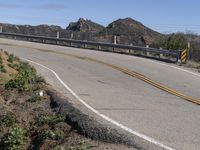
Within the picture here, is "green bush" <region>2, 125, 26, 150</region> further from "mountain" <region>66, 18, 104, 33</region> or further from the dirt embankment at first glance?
"mountain" <region>66, 18, 104, 33</region>

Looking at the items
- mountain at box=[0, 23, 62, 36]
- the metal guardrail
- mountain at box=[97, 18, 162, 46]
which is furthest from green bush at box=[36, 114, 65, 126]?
mountain at box=[0, 23, 62, 36]

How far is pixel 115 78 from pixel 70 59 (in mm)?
9286

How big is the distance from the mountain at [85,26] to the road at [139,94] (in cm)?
4118

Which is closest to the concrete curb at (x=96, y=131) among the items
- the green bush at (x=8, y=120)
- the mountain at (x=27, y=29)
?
the green bush at (x=8, y=120)

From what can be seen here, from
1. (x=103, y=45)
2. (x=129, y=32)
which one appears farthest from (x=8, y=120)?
(x=129, y=32)

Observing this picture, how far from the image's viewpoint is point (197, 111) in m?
14.7

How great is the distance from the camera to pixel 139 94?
18.1 meters

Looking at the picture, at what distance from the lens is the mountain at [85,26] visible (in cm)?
7359

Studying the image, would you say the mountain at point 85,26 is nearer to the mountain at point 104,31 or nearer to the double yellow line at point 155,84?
the mountain at point 104,31

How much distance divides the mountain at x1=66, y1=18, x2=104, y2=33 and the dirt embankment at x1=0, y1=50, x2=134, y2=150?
54291 mm

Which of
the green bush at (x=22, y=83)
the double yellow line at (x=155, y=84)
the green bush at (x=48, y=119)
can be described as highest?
the green bush at (x=22, y=83)

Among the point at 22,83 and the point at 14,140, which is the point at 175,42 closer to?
the point at 22,83

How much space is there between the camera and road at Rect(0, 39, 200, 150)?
38.4 feet

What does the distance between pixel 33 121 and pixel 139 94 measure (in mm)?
5244
